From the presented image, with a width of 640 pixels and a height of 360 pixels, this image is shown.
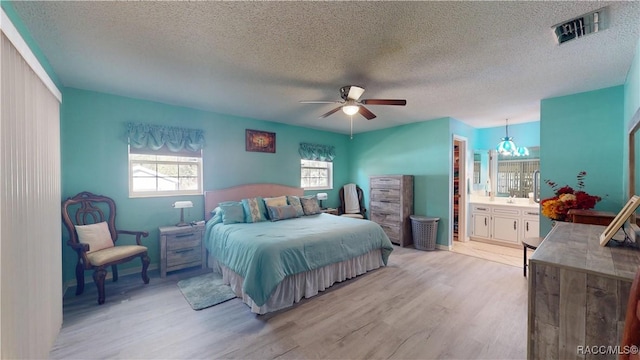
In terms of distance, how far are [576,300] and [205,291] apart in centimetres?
323

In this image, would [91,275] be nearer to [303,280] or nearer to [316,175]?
[303,280]

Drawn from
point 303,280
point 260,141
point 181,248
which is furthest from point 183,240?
point 260,141

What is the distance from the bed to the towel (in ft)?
6.60

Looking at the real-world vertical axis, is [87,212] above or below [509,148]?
below

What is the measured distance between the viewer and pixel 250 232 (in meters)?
3.01

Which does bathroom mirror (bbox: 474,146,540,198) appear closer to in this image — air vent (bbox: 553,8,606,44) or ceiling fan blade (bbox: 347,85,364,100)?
air vent (bbox: 553,8,606,44)

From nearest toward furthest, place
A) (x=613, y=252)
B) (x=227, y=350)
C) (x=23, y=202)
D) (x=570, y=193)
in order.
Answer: (x=613, y=252), (x=23, y=202), (x=227, y=350), (x=570, y=193)

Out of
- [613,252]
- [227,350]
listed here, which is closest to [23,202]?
[227,350]

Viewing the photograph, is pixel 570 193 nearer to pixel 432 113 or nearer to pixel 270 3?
pixel 432 113

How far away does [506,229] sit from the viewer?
461 centimetres

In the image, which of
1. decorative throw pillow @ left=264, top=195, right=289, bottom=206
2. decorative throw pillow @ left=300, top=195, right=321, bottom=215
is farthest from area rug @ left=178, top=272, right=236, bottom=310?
decorative throw pillow @ left=300, top=195, right=321, bottom=215

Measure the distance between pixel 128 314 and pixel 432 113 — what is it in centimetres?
500

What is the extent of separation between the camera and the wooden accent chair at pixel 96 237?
2666mm

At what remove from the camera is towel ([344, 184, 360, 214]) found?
5844 millimetres
